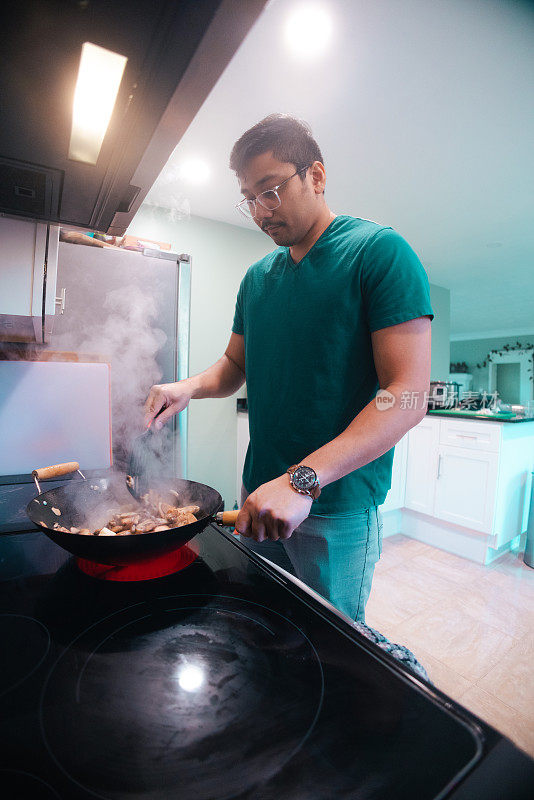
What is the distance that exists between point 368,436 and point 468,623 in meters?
1.98

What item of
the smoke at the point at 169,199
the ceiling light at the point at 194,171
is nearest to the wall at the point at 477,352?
the smoke at the point at 169,199

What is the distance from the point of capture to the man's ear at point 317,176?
1020mm

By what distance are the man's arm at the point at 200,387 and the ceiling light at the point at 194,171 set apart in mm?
2010

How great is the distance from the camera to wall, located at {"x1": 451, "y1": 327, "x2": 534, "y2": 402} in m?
12.7

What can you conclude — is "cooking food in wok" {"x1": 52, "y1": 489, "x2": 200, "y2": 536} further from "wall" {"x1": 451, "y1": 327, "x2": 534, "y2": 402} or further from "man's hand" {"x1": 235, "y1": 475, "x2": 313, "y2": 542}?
"wall" {"x1": 451, "y1": 327, "x2": 534, "y2": 402}

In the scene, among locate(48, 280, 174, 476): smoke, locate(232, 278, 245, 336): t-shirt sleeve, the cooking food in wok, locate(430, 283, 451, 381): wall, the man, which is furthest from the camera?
locate(430, 283, 451, 381): wall

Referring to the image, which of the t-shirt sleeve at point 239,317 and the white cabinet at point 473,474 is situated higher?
the t-shirt sleeve at point 239,317

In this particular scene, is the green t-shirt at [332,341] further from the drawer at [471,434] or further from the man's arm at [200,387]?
the drawer at [471,434]

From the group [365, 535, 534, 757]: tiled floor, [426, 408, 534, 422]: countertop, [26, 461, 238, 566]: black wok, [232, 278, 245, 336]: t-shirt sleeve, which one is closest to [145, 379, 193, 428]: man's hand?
[26, 461, 238, 566]: black wok

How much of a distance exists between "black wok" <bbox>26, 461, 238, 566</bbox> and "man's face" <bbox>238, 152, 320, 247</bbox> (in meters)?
0.65

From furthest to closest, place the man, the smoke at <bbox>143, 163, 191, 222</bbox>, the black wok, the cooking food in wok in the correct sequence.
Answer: the smoke at <bbox>143, 163, 191, 222</bbox> < the man < the cooking food in wok < the black wok

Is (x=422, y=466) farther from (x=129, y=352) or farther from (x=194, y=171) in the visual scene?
(x=194, y=171)

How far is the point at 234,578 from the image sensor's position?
667mm

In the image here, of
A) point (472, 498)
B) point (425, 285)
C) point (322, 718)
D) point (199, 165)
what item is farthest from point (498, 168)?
point (322, 718)
